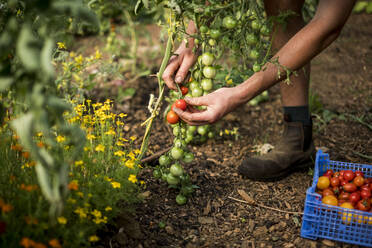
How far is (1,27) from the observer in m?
1.41

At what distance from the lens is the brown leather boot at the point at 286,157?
7.26 feet

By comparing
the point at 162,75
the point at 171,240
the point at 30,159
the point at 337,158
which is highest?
the point at 162,75

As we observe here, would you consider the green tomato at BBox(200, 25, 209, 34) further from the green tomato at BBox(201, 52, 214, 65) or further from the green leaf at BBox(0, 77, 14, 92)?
the green leaf at BBox(0, 77, 14, 92)

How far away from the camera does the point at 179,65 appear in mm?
1986

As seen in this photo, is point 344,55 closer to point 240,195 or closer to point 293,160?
point 293,160

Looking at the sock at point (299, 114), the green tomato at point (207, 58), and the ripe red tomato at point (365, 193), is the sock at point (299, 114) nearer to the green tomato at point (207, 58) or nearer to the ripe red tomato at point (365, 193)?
the ripe red tomato at point (365, 193)

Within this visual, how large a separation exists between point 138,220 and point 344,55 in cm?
317

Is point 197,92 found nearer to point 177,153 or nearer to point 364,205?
point 177,153

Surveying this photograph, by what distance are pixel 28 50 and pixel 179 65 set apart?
1.05 metres

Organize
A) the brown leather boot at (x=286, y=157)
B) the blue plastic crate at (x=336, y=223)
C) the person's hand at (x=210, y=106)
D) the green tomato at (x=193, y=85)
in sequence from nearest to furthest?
the blue plastic crate at (x=336, y=223) → the person's hand at (x=210, y=106) → the green tomato at (x=193, y=85) → the brown leather boot at (x=286, y=157)

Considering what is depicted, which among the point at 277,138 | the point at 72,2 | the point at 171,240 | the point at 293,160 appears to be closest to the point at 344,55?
the point at 277,138

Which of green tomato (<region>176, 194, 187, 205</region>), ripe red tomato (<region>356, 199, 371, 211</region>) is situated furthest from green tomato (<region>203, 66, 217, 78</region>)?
ripe red tomato (<region>356, 199, 371, 211</region>)

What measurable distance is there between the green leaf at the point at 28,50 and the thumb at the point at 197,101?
0.86m

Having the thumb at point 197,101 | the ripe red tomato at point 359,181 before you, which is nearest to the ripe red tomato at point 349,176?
the ripe red tomato at point 359,181
